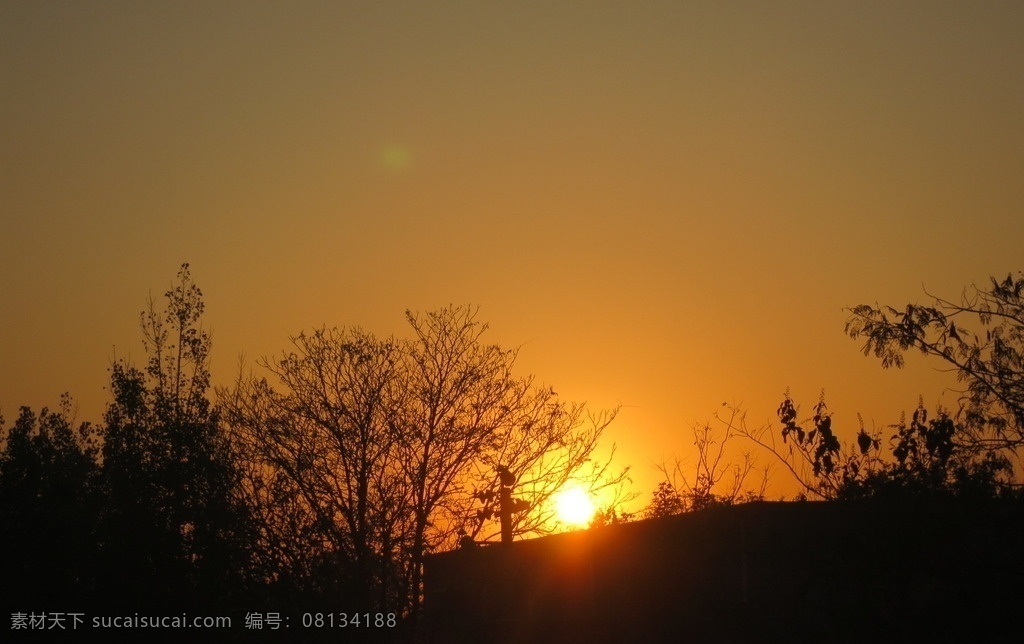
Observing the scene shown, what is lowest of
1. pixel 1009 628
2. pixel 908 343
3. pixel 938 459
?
pixel 1009 628

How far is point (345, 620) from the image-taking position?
18.3 meters

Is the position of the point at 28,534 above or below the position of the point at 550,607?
above

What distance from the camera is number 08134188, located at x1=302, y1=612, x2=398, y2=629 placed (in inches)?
722

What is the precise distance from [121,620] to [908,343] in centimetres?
1414

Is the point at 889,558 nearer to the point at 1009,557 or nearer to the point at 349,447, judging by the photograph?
the point at 1009,557

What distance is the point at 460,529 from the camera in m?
20.3

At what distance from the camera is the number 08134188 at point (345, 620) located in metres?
18.3

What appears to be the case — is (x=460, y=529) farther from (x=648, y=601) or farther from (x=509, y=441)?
(x=648, y=601)

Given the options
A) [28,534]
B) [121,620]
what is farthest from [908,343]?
[28,534]

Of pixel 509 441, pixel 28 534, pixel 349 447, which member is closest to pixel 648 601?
pixel 509 441

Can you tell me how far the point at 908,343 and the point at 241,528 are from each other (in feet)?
39.1

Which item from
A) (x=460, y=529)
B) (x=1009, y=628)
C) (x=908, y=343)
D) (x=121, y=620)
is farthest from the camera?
(x=460, y=529)

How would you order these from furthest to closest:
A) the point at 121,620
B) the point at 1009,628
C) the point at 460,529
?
the point at 460,529 → the point at 121,620 → the point at 1009,628

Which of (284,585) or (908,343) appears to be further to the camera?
(284,585)
